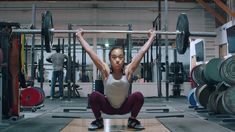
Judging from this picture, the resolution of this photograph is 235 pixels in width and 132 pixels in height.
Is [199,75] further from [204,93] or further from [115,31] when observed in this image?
[115,31]

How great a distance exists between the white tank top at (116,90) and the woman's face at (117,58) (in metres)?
0.11

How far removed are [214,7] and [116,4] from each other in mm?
2560

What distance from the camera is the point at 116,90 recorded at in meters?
2.88

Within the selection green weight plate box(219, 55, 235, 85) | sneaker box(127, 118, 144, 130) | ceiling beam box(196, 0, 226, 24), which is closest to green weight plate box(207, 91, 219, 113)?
green weight plate box(219, 55, 235, 85)

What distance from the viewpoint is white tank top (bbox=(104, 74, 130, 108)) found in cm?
287

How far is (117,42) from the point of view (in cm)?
953

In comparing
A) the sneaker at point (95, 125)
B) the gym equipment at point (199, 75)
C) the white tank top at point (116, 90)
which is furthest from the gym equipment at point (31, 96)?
the gym equipment at point (199, 75)

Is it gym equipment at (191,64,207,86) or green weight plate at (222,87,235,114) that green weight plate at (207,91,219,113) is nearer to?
gym equipment at (191,64,207,86)

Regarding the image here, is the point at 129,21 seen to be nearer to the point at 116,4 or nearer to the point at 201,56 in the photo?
the point at 116,4

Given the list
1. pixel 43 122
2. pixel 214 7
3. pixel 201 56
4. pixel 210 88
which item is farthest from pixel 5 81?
pixel 214 7

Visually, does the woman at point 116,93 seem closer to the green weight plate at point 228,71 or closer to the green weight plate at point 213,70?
A: the green weight plate at point 228,71

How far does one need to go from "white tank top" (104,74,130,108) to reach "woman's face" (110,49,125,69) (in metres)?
0.11

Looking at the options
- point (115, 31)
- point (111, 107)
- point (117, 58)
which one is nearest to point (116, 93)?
point (111, 107)

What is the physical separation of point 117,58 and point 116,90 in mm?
262
